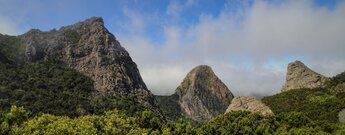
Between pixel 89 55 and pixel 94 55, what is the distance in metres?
3.09

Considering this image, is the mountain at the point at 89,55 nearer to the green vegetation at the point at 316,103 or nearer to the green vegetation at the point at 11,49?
the green vegetation at the point at 11,49

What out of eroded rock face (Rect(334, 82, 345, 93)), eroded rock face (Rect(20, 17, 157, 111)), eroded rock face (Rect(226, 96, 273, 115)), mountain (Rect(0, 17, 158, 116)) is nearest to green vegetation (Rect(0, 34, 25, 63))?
mountain (Rect(0, 17, 158, 116))

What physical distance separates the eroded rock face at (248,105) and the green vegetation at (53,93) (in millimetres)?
32835

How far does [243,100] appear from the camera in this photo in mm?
146875

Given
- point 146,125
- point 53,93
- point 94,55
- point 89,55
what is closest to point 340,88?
point 94,55

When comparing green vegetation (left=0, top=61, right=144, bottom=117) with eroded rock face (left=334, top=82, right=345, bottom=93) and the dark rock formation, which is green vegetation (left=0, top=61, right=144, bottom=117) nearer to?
the dark rock formation

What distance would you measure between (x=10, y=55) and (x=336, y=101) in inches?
4830

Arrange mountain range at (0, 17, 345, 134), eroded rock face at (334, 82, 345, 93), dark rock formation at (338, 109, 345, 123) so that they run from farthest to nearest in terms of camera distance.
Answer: eroded rock face at (334, 82, 345, 93) < dark rock formation at (338, 109, 345, 123) < mountain range at (0, 17, 345, 134)

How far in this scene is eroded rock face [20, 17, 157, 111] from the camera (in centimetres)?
15575

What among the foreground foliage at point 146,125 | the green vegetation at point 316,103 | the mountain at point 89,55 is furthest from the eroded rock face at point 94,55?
Result: the green vegetation at point 316,103

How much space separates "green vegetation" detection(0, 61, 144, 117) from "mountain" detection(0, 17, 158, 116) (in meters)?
4.18

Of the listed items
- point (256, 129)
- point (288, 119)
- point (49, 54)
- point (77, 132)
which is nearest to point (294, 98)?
point (288, 119)

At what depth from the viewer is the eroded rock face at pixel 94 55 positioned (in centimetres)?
15575

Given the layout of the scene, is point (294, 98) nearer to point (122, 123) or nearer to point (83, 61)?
point (83, 61)
